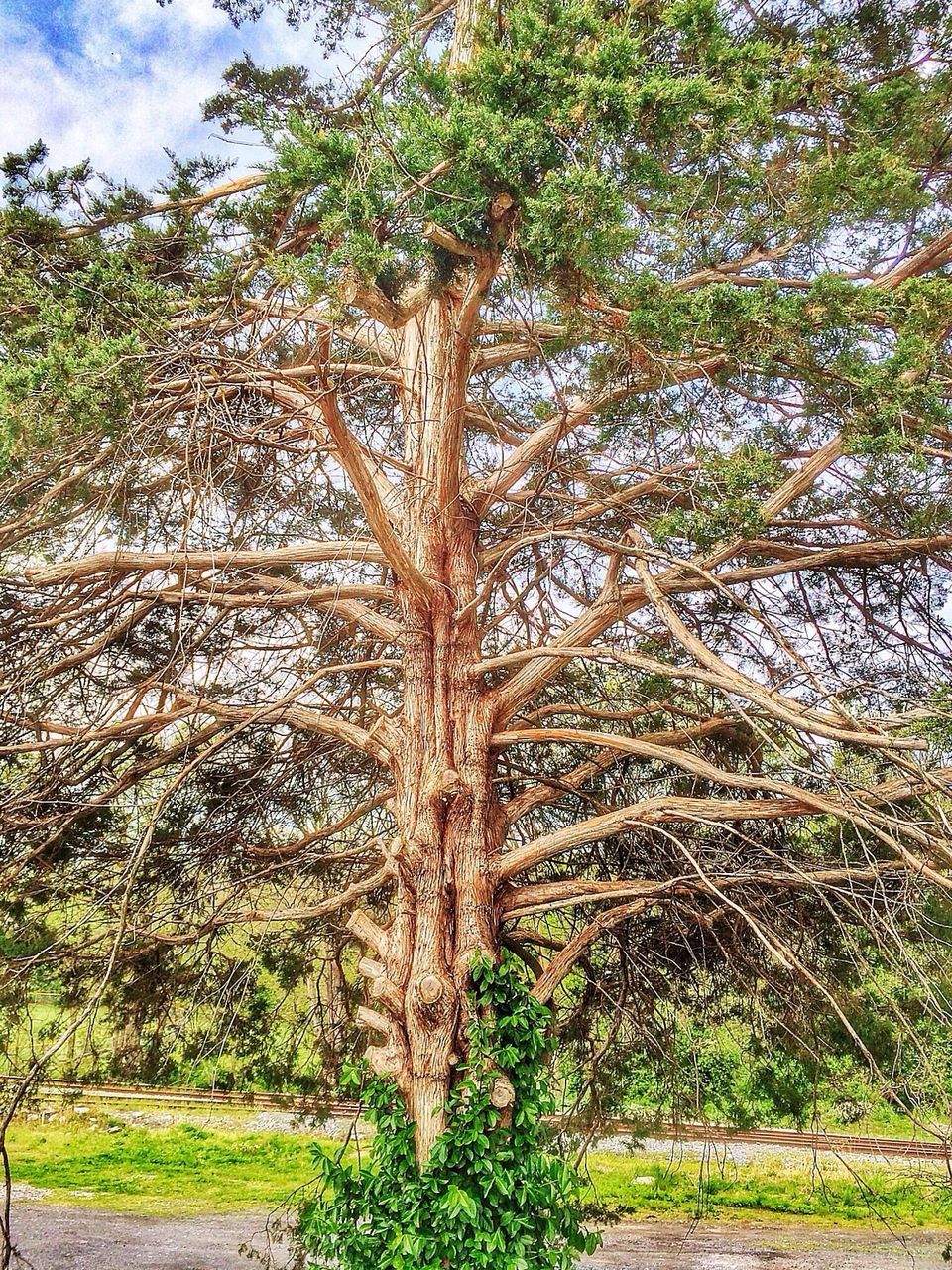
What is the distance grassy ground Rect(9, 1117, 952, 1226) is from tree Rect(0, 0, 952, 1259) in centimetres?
518

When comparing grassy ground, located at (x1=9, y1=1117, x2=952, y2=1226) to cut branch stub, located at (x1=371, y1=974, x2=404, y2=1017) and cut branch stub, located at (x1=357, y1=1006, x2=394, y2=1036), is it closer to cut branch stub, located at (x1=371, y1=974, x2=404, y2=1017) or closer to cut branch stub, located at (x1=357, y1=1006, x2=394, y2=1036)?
cut branch stub, located at (x1=357, y1=1006, x2=394, y2=1036)

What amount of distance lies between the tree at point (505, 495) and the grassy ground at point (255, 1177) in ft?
17.0

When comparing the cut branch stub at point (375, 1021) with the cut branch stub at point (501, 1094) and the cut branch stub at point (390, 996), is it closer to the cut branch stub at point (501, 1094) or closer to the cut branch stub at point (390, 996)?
the cut branch stub at point (390, 996)

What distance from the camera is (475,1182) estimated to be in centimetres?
415

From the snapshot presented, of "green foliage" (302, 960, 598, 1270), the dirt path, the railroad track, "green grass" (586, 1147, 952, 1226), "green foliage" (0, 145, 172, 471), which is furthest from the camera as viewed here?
"green grass" (586, 1147, 952, 1226)

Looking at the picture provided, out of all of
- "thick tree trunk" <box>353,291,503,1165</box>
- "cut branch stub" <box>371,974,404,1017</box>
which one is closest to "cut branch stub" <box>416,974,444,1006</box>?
"thick tree trunk" <box>353,291,503,1165</box>

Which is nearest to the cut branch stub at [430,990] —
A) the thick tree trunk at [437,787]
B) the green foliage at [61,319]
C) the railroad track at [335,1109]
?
the thick tree trunk at [437,787]

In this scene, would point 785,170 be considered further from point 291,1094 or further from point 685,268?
point 291,1094

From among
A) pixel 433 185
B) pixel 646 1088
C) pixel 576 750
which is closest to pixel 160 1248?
pixel 646 1088

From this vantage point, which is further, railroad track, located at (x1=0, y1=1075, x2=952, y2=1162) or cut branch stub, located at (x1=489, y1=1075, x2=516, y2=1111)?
railroad track, located at (x1=0, y1=1075, x2=952, y2=1162)

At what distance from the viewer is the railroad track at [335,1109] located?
6.41 meters

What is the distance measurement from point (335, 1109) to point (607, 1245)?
3057 mm

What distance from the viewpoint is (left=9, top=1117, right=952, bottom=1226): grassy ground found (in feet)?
30.8

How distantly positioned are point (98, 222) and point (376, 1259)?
201 inches
